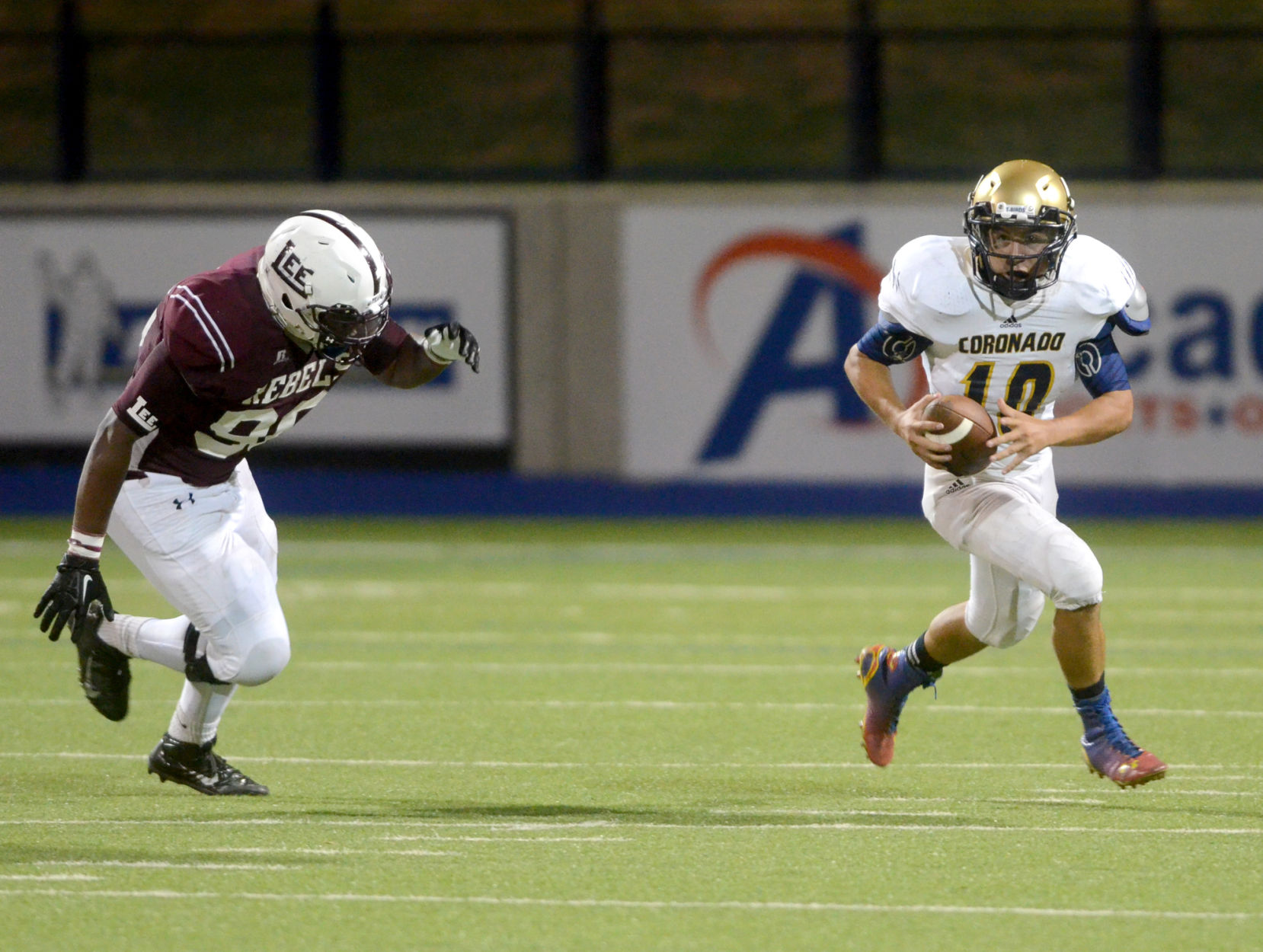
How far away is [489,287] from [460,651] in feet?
18.7

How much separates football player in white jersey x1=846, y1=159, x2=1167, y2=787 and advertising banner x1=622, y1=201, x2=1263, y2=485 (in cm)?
702

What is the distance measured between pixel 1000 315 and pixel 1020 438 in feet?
1.28

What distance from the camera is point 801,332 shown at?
495 inches

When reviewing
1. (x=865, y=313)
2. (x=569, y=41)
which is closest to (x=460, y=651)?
(x=865, y=313)

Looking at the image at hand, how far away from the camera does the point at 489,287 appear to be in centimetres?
1291

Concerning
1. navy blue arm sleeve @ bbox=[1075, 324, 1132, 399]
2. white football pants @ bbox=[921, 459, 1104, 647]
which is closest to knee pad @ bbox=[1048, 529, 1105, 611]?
white football pants @ bbox=[921, 459, 1104, 647]

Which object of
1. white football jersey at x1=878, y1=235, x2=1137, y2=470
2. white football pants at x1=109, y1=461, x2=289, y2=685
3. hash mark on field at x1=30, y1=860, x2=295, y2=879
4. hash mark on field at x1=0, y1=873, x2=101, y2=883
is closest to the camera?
hash mark on field at x1=0, y1=873, x2=101, y2=883

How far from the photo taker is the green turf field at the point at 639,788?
3.74 metres

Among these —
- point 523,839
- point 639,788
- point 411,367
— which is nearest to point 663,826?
point 523,839

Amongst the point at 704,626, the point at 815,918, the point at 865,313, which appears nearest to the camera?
the point at 815,918

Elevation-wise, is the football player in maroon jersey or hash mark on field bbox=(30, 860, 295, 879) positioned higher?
the football player in maroon jersey

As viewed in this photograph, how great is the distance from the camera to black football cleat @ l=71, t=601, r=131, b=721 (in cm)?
495

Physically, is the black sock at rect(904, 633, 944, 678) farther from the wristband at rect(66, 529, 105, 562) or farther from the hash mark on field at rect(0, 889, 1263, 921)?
the wristband at rect(66, 529, 105, 562)

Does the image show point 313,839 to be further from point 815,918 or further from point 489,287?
point 489,287
